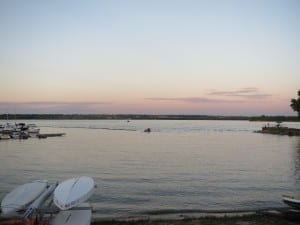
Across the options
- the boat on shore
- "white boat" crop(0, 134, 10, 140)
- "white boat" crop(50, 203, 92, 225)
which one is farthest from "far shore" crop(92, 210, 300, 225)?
"white boat" crop(0, 134, 10, 140)

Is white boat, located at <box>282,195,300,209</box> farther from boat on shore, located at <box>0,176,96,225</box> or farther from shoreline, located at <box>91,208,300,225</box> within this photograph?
boat on shore, located at <box>0,176,96,225</box>

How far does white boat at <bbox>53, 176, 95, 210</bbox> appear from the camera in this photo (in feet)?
33.9

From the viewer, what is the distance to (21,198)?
11.1 metres

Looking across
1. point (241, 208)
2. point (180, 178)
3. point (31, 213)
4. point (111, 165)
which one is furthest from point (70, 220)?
point (111, 165)

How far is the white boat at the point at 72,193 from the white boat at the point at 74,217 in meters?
0.44

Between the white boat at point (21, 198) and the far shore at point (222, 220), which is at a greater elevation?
the white boat at point (21, 198)

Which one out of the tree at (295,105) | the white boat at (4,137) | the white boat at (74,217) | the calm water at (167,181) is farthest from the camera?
the tree at (295,105)

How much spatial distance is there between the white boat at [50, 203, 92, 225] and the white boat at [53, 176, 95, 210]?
1.45 ft

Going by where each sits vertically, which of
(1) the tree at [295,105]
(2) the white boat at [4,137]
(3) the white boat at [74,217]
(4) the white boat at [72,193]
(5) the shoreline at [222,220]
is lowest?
(2) the white boat at [4,137]

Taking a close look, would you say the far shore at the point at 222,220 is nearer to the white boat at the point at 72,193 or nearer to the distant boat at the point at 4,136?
the white boat at the point at 72,193

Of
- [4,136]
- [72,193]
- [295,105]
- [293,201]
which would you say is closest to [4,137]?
[4,136]

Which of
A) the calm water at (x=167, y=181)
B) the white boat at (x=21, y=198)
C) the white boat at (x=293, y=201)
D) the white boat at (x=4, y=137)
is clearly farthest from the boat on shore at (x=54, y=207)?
the white boat at (x=4, y=137)

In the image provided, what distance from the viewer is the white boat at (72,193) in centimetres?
1032

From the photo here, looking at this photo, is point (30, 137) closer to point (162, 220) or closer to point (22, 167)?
point (22, 167)
